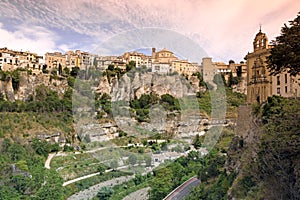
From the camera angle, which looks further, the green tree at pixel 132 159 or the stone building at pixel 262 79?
the green tree at pixel 132 159

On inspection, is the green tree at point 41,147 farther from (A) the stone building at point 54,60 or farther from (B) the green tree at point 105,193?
(A) the stone building at point 54,60

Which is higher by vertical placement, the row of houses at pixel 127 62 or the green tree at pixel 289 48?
the row of houses at pixel 127 62

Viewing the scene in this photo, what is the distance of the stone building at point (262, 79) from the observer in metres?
8.81

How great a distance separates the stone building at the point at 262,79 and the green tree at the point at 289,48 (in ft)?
11.4

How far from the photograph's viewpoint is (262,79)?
9.55m

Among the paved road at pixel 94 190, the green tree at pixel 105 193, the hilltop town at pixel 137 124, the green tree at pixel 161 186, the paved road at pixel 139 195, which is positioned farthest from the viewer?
the paved road at pixel 94 190

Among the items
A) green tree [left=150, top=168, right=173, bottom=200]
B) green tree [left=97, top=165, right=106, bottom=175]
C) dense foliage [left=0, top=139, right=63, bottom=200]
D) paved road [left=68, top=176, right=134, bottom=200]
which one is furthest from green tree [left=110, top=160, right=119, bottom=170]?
green tree [left=150, top=168, right=173, bottom=200]

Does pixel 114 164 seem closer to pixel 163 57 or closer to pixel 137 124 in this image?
pixel 137 124

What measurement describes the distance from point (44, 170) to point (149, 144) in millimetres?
5500

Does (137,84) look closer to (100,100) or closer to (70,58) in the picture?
(100,100)

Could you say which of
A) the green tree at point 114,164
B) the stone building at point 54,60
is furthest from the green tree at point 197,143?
the stone building at point 54,60

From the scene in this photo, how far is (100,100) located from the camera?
23422 mm

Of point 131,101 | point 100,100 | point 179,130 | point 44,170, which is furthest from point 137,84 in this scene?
point 44,170

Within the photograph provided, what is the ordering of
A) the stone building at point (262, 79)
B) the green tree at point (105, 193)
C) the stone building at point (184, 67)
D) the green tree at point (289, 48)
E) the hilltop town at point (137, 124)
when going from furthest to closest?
1. the stone building at point (184, 67)
2. the green tree at point (105, 193)
3. the stone building at point (262, 79)
4. the hilltop town at point (137, 124)
5. the green tree at point (289, 48)
